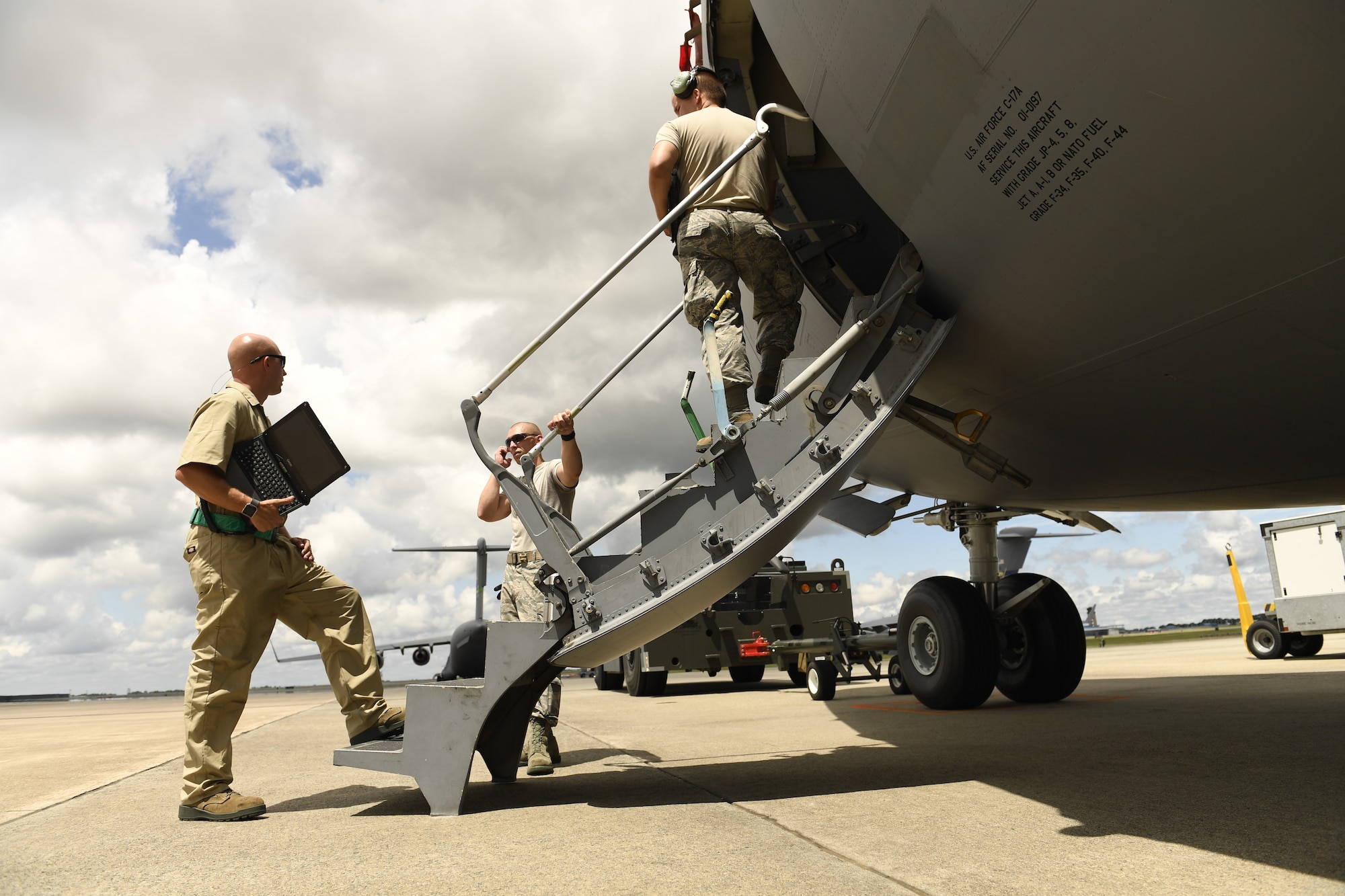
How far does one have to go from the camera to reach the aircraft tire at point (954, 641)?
6.25m

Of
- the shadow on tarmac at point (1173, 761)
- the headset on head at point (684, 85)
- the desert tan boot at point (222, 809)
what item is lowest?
the shadow on tarmac at point (1173, 761)

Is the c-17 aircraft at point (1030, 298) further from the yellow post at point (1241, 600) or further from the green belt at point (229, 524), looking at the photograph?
the yellow post at point (1241, 600)

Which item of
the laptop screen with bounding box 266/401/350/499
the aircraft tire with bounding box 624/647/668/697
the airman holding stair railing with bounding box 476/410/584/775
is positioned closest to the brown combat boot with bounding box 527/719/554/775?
the airman holding stair railing with bounding box 476/410/584/775

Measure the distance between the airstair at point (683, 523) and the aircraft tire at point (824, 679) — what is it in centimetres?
584

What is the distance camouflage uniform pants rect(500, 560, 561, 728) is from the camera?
4.55m

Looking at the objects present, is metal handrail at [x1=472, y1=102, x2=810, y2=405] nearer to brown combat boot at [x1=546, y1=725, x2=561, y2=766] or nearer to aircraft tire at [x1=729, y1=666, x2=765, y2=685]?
brown combat boot at [x1=546, y1=725, x2=561, y2=766]

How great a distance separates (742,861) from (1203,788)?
73.9 inches

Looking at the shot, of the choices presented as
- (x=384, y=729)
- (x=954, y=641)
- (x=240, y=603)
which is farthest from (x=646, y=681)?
(x=240, y=603)

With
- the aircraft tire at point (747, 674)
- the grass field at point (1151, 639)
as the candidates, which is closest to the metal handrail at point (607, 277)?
the aircraft tire at point (747, 674)

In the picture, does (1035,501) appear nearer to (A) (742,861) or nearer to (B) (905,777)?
(B) (905,777)

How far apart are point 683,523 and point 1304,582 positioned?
41.4 ft

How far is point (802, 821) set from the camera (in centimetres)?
285

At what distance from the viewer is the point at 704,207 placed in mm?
3951

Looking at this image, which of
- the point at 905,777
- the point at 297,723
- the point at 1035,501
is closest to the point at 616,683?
the point at 297,723
